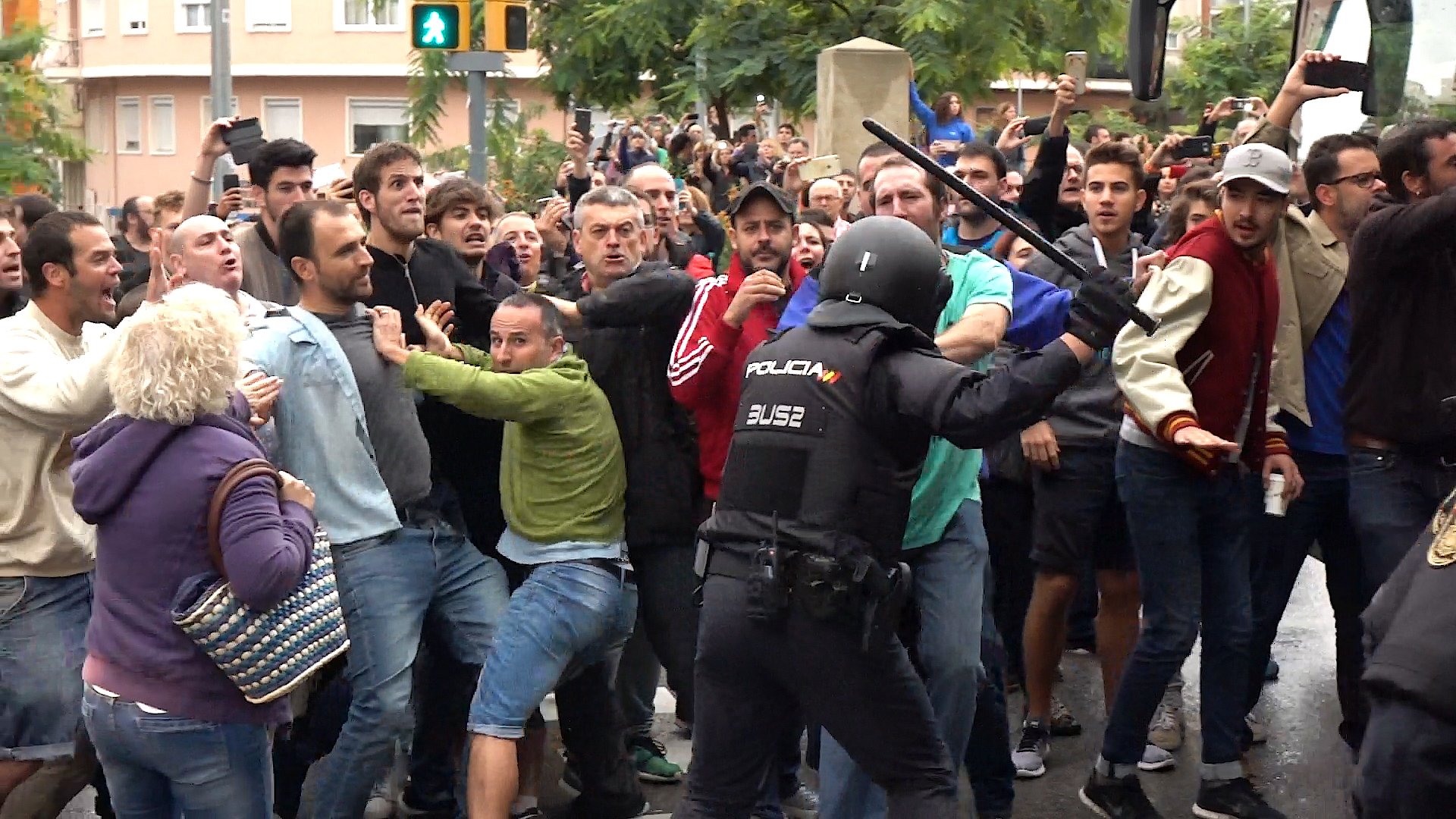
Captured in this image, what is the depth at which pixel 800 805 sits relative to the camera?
6.67 meters

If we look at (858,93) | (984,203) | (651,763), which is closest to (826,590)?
(984,203)

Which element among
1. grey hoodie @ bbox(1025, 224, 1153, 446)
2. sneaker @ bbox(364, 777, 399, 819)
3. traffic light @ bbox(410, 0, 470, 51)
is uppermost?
traffic light @ bbox(410, 0, 470, 51)

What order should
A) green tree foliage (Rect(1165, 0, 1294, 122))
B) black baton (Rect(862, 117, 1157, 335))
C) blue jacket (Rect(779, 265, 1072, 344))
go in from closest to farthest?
black baton (Rect(862, 117, 1157, 335)), blue jacket (Rect(779, 265, 1072, 344)), green tree foliage (Rect(1165, 0, 1294, 122))

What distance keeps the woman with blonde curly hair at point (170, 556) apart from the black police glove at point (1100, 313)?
75.9 inches

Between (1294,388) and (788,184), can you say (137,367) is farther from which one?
(788,184)

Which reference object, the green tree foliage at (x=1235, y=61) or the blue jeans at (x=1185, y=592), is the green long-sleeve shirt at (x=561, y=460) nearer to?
the blue jeans at (x=1185, y=592)

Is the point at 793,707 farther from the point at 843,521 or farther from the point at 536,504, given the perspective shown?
the point at 536,504

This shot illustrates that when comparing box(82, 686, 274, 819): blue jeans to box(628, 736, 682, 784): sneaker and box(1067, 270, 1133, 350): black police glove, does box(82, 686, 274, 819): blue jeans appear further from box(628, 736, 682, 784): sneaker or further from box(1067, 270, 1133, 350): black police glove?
box(628, 736, 682, 784): sneaker

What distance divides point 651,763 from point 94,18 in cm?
5085

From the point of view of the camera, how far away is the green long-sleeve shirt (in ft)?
19.6

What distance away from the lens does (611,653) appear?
6250 mm

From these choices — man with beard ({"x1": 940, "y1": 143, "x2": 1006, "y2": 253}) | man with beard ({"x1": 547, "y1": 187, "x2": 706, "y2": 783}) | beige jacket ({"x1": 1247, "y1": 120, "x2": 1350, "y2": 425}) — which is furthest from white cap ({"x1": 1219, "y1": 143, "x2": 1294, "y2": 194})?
man with beard ({"x1": 547, "y1": 187, "x2": 706, "y2": 783})

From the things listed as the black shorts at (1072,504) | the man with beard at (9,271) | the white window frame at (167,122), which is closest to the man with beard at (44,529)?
the man with beard at (9,271)

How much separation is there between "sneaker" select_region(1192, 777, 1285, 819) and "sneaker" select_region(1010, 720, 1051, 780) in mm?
677
